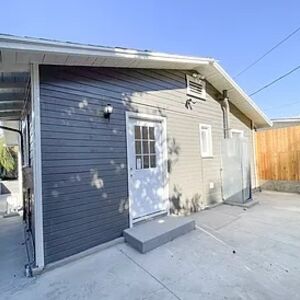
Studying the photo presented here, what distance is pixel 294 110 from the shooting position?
25109 mm

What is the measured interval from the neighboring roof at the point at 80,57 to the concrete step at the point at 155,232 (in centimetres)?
297

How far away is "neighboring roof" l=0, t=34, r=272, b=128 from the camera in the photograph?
3.22 m

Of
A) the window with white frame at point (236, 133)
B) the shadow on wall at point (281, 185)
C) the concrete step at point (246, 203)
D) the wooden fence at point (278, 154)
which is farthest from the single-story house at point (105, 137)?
the shadow on wall at point (281, 185)

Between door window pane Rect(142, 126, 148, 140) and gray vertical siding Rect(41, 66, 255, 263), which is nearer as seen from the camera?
gray vertical siding Rect(41, 66, 255, 263)

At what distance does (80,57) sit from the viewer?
12.7 ft

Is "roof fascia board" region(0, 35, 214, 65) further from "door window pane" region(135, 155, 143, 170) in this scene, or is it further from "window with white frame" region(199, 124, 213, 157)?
"window with white frame" region(199, 124, 213, 157)

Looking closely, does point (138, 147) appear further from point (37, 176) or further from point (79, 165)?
point (37, 176)

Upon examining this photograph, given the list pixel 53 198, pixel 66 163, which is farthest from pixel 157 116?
pixel 53 198

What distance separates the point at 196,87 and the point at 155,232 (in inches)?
169

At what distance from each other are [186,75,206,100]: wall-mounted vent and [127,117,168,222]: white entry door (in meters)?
1.61

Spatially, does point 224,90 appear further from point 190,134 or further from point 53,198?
point 53,198

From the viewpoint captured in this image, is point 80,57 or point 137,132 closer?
point 80,57

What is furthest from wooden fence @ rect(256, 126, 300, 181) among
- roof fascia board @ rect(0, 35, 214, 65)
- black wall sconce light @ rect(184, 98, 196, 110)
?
roof fascia board @ rect(0, 35, 214, 65)

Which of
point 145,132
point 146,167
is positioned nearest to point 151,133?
point 145,132
